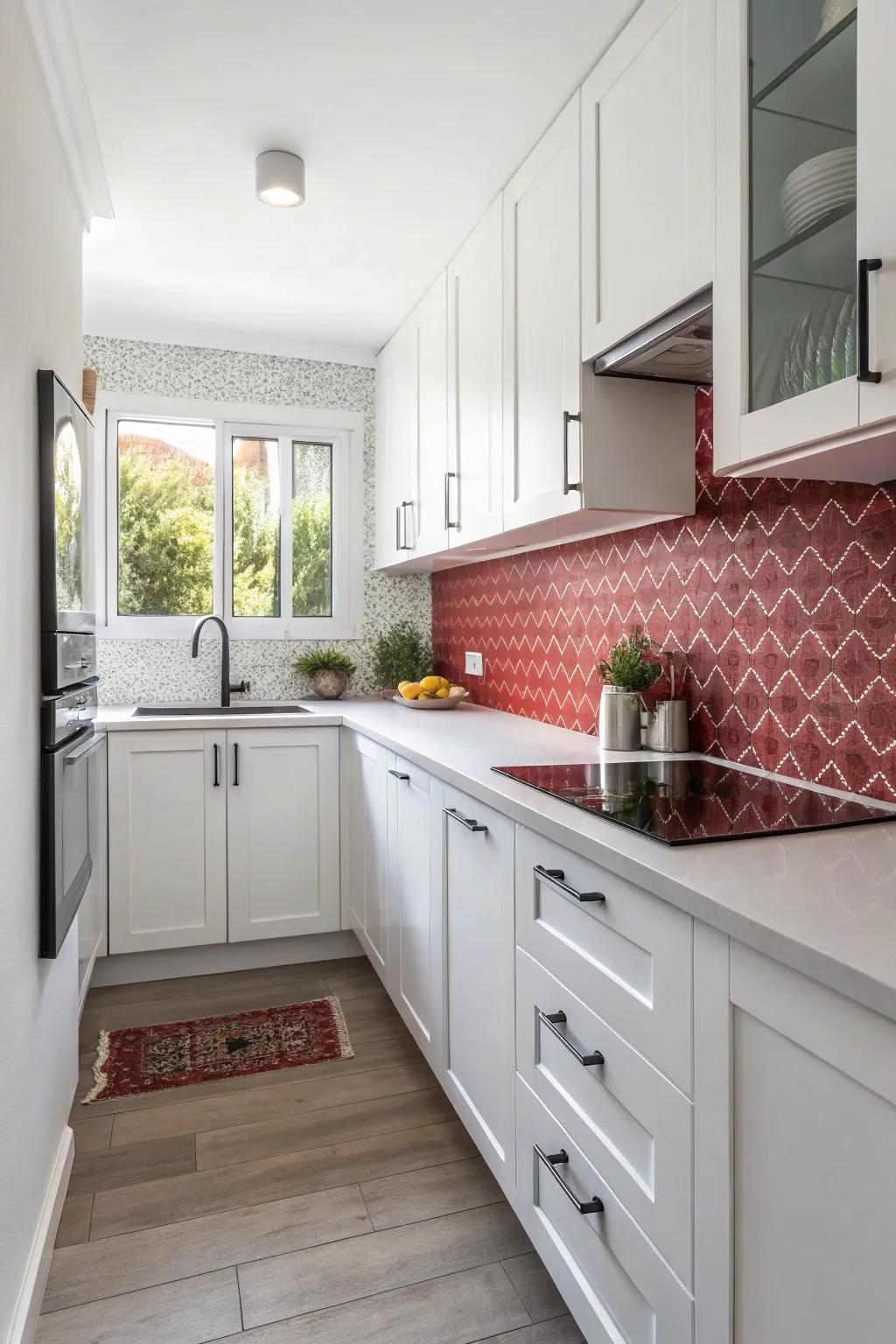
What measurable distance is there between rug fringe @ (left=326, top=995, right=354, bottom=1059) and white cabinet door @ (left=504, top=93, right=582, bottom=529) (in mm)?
1585

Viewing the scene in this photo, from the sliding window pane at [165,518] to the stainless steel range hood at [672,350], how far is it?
2286mm

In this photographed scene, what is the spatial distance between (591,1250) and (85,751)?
4.93 ft

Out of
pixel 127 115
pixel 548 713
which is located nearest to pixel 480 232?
pixel 127 115

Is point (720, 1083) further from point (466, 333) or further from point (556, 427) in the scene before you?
point (466, 333)

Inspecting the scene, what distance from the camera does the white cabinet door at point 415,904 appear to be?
2125 mm

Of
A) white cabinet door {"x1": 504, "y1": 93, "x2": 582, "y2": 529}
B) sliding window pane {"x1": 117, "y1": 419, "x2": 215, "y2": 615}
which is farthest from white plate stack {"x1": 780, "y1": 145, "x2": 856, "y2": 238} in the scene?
sliding window pane {"x1": 117, "y1": 419, "x2": 215, "y2": 615}

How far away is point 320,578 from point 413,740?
170cm

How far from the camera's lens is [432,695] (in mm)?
3312

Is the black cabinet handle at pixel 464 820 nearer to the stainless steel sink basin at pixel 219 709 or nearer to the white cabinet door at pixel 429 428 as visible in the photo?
the white cabinet door at pixel 429 428

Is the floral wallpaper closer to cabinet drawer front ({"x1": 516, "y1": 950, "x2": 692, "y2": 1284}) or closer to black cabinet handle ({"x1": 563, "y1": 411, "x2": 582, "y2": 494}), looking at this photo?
black cabinet handle ({"x1": 563, "y1": 411, "x2": 582, "y2": 494})

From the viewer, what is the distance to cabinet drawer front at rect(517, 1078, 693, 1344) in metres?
1.11

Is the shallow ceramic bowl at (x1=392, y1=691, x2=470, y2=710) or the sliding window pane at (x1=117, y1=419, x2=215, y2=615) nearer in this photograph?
the shallow ceramic bowl at (x1=392, y1=691, x2=470, y2=710)

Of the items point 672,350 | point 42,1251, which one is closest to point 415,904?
point 42,1251

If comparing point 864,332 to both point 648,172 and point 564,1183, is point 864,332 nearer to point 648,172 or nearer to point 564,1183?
point 648,172
